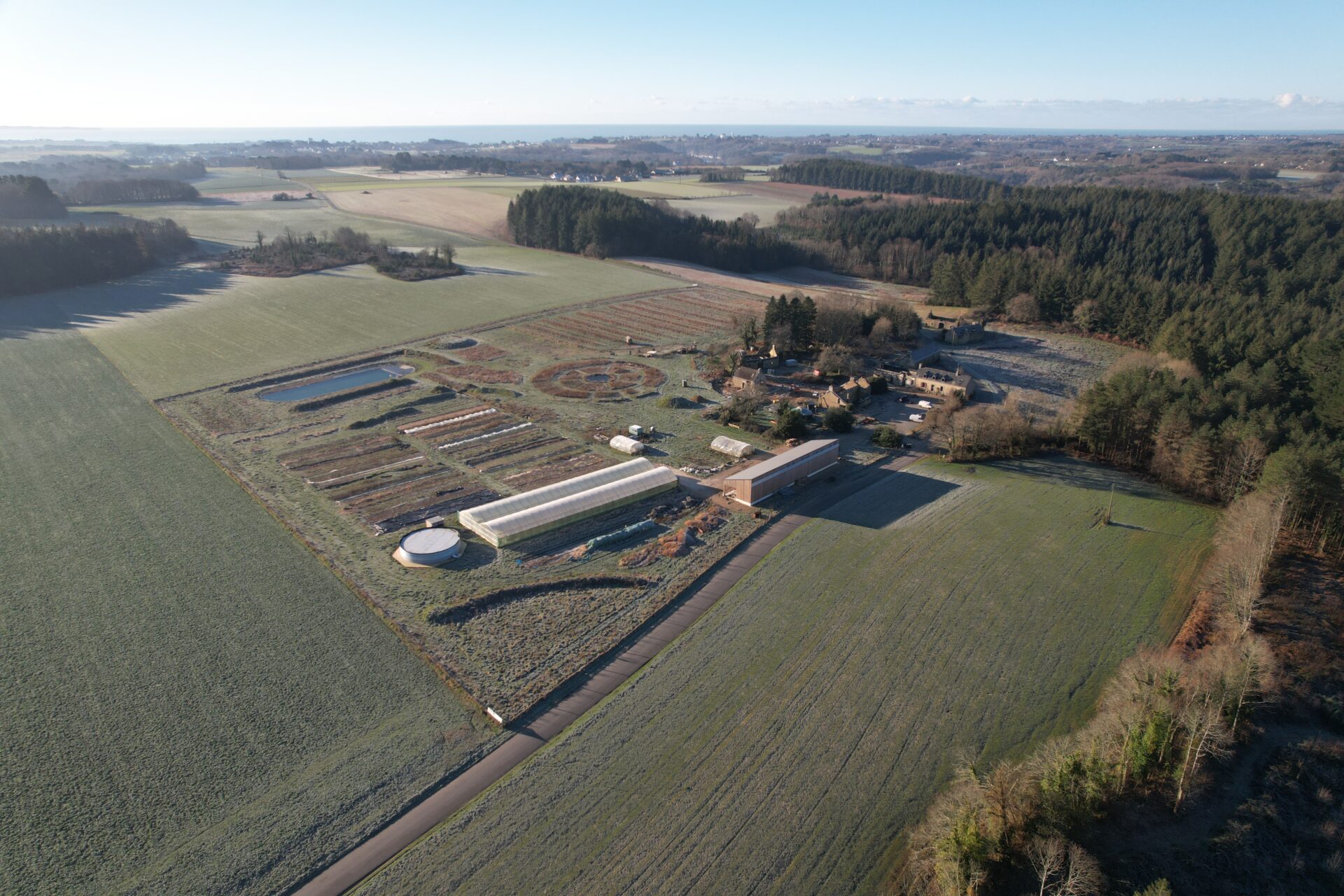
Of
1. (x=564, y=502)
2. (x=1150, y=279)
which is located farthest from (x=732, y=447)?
(x=1150, y=279)

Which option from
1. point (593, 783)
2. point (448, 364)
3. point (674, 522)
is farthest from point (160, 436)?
point (593, 783)

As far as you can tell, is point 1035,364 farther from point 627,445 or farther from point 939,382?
point 627,445

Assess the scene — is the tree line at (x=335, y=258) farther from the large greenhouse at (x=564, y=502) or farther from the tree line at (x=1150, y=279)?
the large greenhouse at (x=564, y=502)

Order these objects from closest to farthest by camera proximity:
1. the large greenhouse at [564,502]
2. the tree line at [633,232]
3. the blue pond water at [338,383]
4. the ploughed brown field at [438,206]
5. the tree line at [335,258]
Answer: the large greenhouse at [564,502], the blue pond water at [338,383], the tree line at [335,258], the tree line at [633,232], the ploughed brown field at [438,206]

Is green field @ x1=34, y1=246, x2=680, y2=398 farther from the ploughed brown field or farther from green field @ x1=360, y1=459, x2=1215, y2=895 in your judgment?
green field @ x1=360, y1=459, x2=1215, y2=895

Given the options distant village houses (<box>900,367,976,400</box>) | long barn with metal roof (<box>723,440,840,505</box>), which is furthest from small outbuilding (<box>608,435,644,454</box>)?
distant village houses (<box>900,367,976,400</box>)

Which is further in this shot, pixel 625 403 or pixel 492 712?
pixel 625 403

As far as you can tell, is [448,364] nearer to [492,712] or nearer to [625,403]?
[625,403]

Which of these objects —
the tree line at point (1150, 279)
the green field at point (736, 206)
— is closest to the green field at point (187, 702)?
the tree line at point (1150, 279)
